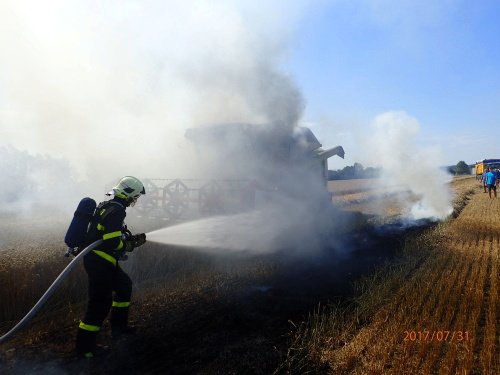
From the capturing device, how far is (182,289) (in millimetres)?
5906

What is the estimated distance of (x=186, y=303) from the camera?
528cm

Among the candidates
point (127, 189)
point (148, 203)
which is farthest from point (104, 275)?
point (148, 203)

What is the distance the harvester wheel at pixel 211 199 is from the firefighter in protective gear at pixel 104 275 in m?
6.23

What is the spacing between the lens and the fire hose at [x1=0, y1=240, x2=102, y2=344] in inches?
145

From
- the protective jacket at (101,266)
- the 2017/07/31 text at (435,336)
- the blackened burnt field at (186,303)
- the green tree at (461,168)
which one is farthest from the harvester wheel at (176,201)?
the green tree at (461,168)

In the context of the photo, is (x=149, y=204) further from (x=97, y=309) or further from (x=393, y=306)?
(x=393, y=306)

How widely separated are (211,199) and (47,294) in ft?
22.5

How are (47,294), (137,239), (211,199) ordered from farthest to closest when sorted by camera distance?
(211,199)
(137,239)
(47,294)

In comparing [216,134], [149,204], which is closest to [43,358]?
[149,204]

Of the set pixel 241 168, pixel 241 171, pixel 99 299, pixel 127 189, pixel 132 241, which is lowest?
pixel 99 299

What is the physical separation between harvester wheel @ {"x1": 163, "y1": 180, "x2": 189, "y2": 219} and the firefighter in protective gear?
6650 mm

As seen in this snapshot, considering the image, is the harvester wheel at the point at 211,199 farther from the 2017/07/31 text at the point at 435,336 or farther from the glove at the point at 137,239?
the 2017/07/31 text at the point at 435,336

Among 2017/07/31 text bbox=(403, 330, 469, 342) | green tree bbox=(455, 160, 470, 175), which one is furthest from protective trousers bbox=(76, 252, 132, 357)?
green tree bbox=(455, 160, 470, 175)

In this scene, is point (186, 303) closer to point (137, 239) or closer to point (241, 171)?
point (137, 239)
